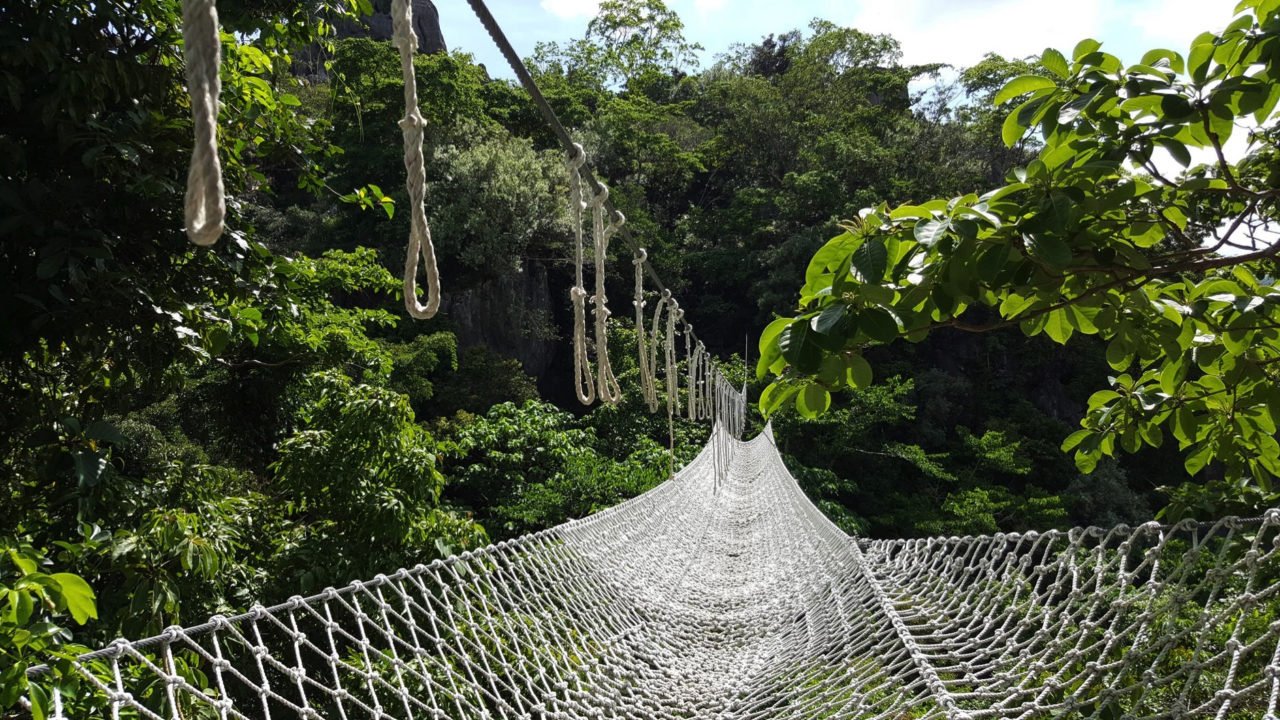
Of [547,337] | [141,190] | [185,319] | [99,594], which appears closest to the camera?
[141,190]

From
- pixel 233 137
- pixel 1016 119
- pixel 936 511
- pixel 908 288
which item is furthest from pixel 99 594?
pixel 936 511

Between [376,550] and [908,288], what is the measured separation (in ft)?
7.87

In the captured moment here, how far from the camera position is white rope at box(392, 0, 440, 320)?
731 mm

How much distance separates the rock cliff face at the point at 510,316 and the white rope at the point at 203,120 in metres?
9.62

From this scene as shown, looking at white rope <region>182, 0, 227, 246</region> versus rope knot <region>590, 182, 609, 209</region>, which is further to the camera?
rope knot <region>590, 182, 609, 209</region>

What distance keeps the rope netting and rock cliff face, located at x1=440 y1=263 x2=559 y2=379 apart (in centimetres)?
743

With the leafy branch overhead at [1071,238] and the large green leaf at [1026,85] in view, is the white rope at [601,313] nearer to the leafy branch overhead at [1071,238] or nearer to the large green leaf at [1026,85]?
the leafy branch overhead at [1071,238]

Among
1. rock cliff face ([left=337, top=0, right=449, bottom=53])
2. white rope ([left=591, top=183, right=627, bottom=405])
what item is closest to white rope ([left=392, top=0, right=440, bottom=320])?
white rope ([left=591, top=183, right=627, bottom=405])

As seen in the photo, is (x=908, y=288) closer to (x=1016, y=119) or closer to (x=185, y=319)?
(x=1016, y=119)

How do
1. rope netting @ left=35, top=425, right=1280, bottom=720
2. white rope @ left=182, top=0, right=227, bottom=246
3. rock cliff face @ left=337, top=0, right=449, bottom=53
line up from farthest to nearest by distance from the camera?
rock cliff face @ left=337, top=0, right=449, bottom=53, rope netting @ left=35, top=425, right=1280, bottom=720, white rope @ left=182, top=0, right=227, bottom=246

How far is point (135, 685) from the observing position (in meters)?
1.48

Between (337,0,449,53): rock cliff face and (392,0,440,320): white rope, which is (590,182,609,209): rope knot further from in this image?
(337,0,449,53): rock cliff face

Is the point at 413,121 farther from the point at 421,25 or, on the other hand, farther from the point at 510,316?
the point at 421,25

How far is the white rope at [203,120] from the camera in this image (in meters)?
0.43
